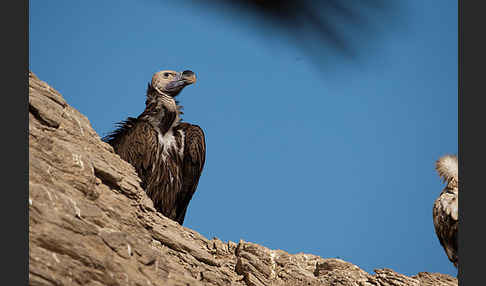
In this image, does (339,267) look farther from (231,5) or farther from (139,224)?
(231,5)

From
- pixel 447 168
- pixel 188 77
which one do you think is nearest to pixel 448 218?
pixel 447 168

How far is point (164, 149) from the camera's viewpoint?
24.1 feet

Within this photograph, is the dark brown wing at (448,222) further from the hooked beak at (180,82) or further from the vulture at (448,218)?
the hooked beak at (180,82)

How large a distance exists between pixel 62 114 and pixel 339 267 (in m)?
2.69

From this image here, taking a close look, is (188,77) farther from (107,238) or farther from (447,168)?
(107,238)

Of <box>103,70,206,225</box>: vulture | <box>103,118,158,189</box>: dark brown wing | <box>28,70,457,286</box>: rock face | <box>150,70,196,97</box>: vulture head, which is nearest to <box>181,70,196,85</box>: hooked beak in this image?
<box>150,70,196,97</box>: vulture head

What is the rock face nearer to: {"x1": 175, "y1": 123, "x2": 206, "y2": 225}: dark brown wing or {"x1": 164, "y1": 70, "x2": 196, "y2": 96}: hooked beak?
{"x1": 175, "y1": 123, "x2": 206, "y2": 225}: dark brown wing

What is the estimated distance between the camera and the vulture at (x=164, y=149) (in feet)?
23.2

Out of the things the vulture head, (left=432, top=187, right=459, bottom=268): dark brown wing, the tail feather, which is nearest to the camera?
(left=432, top=187, right=459, bottom=268): dark brown wing

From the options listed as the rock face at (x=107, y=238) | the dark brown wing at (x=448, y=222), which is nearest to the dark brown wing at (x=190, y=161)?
the rock face at (x=107, y=238)

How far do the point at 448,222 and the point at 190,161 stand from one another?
363cm

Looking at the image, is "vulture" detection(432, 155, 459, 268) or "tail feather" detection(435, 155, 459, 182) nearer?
"vulture" detection(432, 155, 459, 268)

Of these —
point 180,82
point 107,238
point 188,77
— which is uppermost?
point 188,77

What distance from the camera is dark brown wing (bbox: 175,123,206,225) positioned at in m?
7.52
